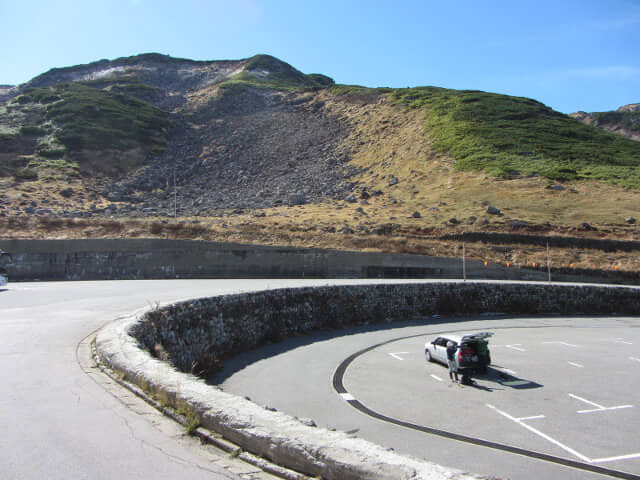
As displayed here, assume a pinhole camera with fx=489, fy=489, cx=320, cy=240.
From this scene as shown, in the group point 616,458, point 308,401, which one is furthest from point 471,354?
point 616,458

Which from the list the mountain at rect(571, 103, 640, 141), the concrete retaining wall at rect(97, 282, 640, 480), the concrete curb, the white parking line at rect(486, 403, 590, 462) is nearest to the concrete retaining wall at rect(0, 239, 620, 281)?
the concrete retaining wall at rect(97, 282, 640, 480)

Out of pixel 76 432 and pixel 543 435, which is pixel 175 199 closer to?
pixel 543 435

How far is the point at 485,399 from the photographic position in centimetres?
1223

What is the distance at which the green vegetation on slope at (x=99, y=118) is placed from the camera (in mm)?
72938

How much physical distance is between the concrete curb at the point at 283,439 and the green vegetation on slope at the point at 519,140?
178ft

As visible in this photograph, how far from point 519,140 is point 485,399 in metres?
64.1

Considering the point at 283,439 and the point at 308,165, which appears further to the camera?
the point at 308,165

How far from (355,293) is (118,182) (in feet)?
160

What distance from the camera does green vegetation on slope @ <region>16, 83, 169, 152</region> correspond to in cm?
7294

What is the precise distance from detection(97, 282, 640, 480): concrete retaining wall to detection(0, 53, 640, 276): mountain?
1002 cm

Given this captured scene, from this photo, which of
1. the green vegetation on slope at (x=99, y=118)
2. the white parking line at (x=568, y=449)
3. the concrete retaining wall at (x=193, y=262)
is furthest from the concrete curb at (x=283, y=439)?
the green vegetation on slope at (x=99, y=118)

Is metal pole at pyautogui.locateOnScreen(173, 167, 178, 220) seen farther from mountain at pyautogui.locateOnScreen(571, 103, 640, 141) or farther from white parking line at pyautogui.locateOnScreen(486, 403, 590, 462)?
mountain at pyautogui.locateOnScreen(571, 103, 640, 141)

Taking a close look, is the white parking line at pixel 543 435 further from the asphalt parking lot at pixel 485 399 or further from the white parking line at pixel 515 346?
the white parking line at pixel 515 346

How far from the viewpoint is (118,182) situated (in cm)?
6362
